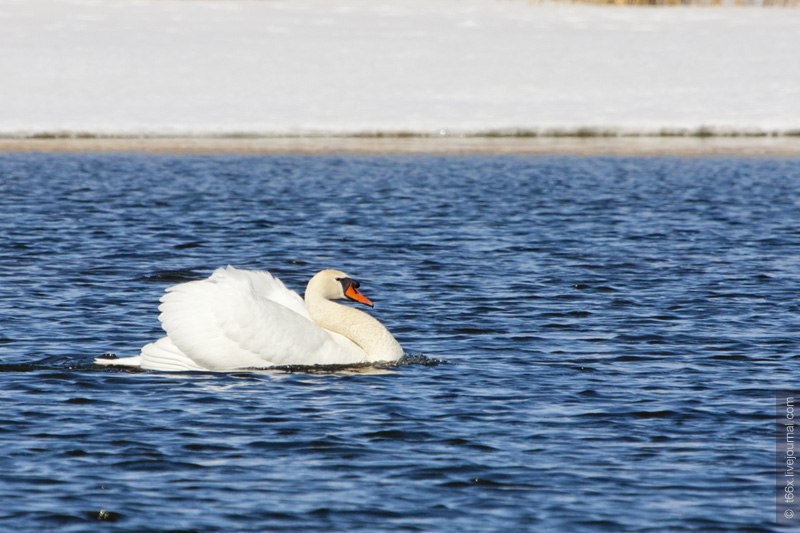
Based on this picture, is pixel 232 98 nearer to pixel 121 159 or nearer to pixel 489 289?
pixel 121 159

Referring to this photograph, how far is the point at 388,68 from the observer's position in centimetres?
4334

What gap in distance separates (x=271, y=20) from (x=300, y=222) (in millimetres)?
27188

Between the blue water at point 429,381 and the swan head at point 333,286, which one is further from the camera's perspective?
the swan head at point 333,286

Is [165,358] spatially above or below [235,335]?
below

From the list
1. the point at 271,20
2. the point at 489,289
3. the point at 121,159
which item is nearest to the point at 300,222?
the point at 489,289

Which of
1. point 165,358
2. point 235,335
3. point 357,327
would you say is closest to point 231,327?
point 235,335

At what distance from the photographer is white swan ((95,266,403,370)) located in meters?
11.8

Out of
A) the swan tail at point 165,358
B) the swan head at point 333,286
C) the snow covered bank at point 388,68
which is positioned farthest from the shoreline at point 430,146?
the swan tail at point 165,358

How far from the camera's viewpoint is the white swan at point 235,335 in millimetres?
11820

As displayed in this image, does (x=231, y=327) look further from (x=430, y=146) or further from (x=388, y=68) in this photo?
(x=388, y=68)

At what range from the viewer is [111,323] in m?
14.5

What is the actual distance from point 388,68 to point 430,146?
6083 mm

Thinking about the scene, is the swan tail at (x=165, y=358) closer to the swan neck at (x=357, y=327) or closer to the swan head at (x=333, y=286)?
the swan neck at (x=357, y=327)

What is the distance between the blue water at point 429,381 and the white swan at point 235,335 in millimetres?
157
